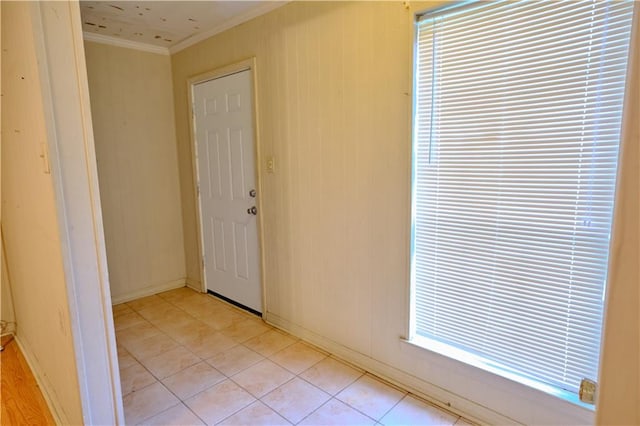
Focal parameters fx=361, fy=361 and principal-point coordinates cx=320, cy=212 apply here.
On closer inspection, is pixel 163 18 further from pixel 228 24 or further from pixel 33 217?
pixel 33 217

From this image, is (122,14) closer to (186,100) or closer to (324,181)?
(186,100)

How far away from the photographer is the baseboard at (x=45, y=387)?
1826mm

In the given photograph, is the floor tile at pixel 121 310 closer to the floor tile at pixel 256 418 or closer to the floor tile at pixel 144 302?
the floor tile at pixel 144 302

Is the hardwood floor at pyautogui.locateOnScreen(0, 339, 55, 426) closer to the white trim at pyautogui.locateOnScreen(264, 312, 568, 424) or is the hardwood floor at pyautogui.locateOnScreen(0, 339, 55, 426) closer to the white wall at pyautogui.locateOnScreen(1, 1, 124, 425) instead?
the white wall at pyautogui.locateOnScreen(1, 1, 124, 425)

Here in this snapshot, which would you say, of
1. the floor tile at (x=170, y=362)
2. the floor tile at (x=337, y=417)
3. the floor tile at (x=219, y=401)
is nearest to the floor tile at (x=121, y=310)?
the floor tile at (x=170, y=362)

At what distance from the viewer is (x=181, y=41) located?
3.29 meters

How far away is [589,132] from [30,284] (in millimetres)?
2919

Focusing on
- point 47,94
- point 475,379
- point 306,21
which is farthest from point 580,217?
point 47,94

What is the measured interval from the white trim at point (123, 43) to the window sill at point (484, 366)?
10.9 ft

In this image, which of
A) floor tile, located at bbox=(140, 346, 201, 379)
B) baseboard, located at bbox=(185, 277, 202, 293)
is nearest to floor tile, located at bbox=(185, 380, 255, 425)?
floor tile, located at bbox=(140, 346, 201, 379)

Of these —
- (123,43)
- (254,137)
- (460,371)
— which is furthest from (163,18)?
(460,371)

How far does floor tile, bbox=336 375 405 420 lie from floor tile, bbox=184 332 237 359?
3.17 ft

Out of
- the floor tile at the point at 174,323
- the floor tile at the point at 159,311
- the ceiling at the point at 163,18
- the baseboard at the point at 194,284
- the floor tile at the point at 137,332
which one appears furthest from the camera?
the baseboard at the point at 194,284

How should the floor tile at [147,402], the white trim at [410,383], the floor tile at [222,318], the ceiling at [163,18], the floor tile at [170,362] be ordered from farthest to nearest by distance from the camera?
the floor tile at [222,318]
the ceiling at [163,18]
the floor tile at [170,362]
the floor tile at [147,402]
the white trim at [410,383]
